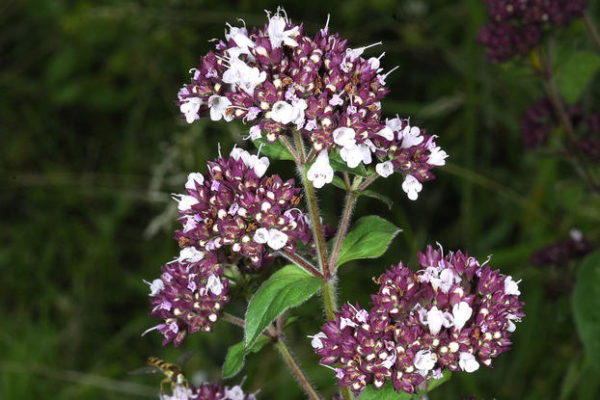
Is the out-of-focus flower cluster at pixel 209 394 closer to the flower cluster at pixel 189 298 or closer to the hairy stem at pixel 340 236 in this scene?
the flower cluster at pixel 189 298

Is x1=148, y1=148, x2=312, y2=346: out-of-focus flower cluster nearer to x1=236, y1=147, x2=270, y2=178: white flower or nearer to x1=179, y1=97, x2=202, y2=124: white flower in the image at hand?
x1=236, y1=147, x2=270, y2=178: white flower

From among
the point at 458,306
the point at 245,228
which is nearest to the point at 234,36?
the point at 245,228

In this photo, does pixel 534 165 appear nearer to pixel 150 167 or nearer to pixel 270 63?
pixel 150 167

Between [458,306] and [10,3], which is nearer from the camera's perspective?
[458,306]

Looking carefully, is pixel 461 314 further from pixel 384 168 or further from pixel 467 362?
pixel 384 168

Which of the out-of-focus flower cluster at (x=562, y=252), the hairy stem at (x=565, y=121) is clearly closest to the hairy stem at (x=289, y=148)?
the out-of-focus flower cluster at (x=562, y=252)

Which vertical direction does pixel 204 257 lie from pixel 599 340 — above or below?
above

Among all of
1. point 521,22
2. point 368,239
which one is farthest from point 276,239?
point 521,22
